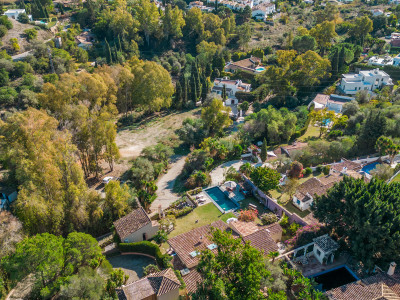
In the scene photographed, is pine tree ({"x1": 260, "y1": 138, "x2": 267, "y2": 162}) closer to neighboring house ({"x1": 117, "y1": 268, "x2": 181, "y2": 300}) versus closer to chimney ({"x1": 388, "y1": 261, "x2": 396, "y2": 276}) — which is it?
chimney ({"x1": 388, "y1": 261, "x2": 396, "y2": 276})

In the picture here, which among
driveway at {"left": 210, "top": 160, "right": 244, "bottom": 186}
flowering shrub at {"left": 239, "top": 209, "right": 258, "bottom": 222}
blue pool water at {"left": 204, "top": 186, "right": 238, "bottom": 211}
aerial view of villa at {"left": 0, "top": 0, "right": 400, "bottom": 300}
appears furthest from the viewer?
driveway at {"left": 210, "top": 160, "right": 244, "bottom": 186}

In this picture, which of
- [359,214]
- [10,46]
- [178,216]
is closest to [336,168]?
[359,214]

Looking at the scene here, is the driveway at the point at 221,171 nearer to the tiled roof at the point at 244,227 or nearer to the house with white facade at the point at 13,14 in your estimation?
the tiled roof at the point at 244,227

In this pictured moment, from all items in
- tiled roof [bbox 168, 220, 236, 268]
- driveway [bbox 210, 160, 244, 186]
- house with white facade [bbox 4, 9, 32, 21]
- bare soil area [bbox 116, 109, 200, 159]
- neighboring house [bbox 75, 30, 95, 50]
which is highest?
house with white facade [bbox 4, 9, 32, 21]

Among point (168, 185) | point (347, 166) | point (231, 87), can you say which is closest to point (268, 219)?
point (168, 185)

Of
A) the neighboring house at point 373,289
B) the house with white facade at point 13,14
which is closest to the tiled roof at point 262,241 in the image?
the neighboring house at point 373,289

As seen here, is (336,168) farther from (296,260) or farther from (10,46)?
(10,46)

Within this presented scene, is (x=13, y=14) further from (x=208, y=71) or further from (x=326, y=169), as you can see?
(x=326, y=169)

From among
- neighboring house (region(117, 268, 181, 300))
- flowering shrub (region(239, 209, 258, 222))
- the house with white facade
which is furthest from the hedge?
the house with white facade
